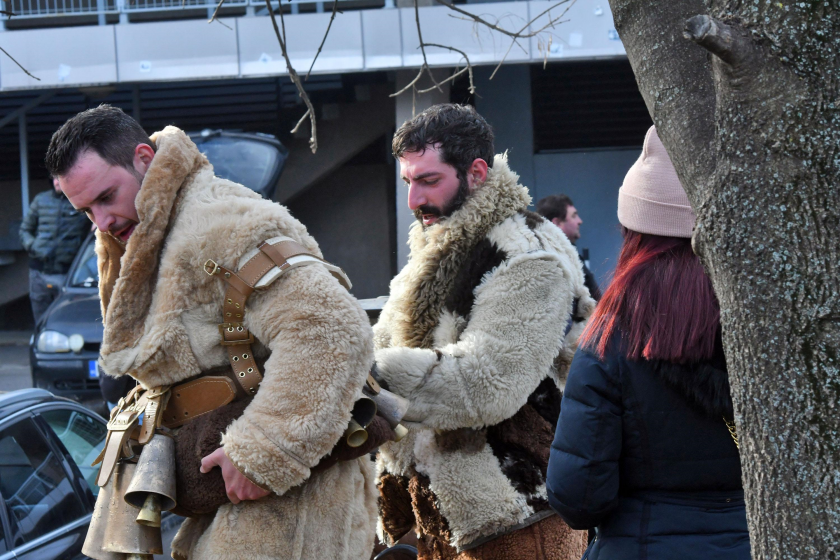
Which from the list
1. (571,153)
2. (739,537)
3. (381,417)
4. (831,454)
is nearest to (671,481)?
(739,537)

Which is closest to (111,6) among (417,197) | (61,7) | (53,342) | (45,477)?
(61,7)

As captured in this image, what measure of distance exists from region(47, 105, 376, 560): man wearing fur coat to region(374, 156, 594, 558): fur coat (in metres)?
0.29

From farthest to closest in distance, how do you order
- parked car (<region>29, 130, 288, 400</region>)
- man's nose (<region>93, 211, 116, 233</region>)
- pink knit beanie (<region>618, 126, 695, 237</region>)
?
parked car (<region>29, 130, 288, 400</region>) → man's nose (<region>93, 211, 116, 233</region>) → pink knit beanie (<region>618, 126, 695, 237</region>)

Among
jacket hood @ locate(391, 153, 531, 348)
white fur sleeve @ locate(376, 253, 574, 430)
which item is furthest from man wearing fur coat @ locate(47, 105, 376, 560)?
jacket hood @ locate(391, 153, 531, 348)

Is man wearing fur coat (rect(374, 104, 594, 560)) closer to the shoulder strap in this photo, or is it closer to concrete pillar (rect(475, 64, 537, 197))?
the shoulder strap

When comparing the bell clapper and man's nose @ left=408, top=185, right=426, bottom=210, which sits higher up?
man's nose @ left=408, top=185, right=426, bottom=210

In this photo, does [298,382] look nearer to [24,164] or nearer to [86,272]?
[86,272]

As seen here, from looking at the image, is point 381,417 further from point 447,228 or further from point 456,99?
point 456,99

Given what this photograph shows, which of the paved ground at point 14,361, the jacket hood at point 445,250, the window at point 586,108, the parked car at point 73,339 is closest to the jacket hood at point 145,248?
the jacket hood at point 445,250

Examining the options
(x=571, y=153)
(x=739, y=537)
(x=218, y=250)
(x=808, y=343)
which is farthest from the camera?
(x=571, y=153)

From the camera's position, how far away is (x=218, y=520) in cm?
199

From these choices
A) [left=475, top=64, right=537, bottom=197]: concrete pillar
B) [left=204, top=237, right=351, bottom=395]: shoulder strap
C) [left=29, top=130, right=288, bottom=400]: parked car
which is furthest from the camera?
[left=475, top=64, right=537, bottom=197]: concrete pillar

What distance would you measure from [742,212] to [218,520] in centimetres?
142

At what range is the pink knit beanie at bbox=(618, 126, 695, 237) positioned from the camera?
1844 millimetres
